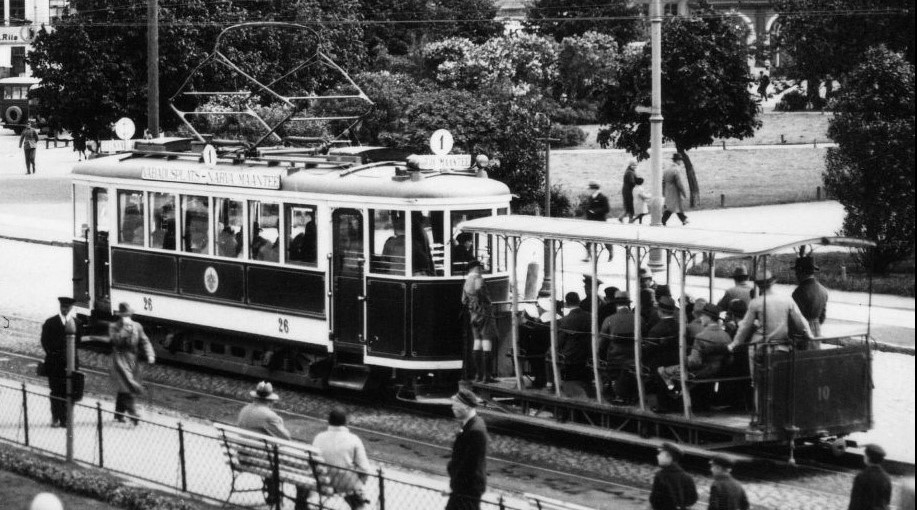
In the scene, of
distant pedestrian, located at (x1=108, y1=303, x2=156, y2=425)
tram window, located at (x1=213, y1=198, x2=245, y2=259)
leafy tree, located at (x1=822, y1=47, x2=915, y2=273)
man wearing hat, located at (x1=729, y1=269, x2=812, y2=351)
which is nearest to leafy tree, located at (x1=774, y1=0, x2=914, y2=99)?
leafy tree, located at (x1=822, y1=47, x2=915, y2=273)

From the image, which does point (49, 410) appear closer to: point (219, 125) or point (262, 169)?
point (262, 169)

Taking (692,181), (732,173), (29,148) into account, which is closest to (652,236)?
(692,181)

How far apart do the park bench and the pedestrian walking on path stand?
0.10m

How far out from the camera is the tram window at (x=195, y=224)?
2125 cm

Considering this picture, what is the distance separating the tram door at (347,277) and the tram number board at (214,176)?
52.8 inches

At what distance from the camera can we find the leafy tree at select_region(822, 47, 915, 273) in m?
26.0

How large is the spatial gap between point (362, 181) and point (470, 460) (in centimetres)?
716

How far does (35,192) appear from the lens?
47281mm

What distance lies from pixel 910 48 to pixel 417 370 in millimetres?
18275

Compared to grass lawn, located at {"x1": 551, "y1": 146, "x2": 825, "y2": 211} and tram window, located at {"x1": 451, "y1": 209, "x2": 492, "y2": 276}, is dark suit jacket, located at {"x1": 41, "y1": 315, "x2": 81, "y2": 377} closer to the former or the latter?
tram window, located at {"x1": 451, "y1": 209, "x2": 492, "y2": 276}

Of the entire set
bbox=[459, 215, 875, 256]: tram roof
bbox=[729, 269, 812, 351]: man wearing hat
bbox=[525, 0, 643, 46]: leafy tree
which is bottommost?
bbox=[729, 269, 812, 351]: man wearing hat

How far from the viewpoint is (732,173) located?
47.1 meters

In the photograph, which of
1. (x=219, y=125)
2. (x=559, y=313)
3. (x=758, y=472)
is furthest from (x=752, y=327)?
(x=219, y=125)

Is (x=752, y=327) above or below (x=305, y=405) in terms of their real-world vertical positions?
above
